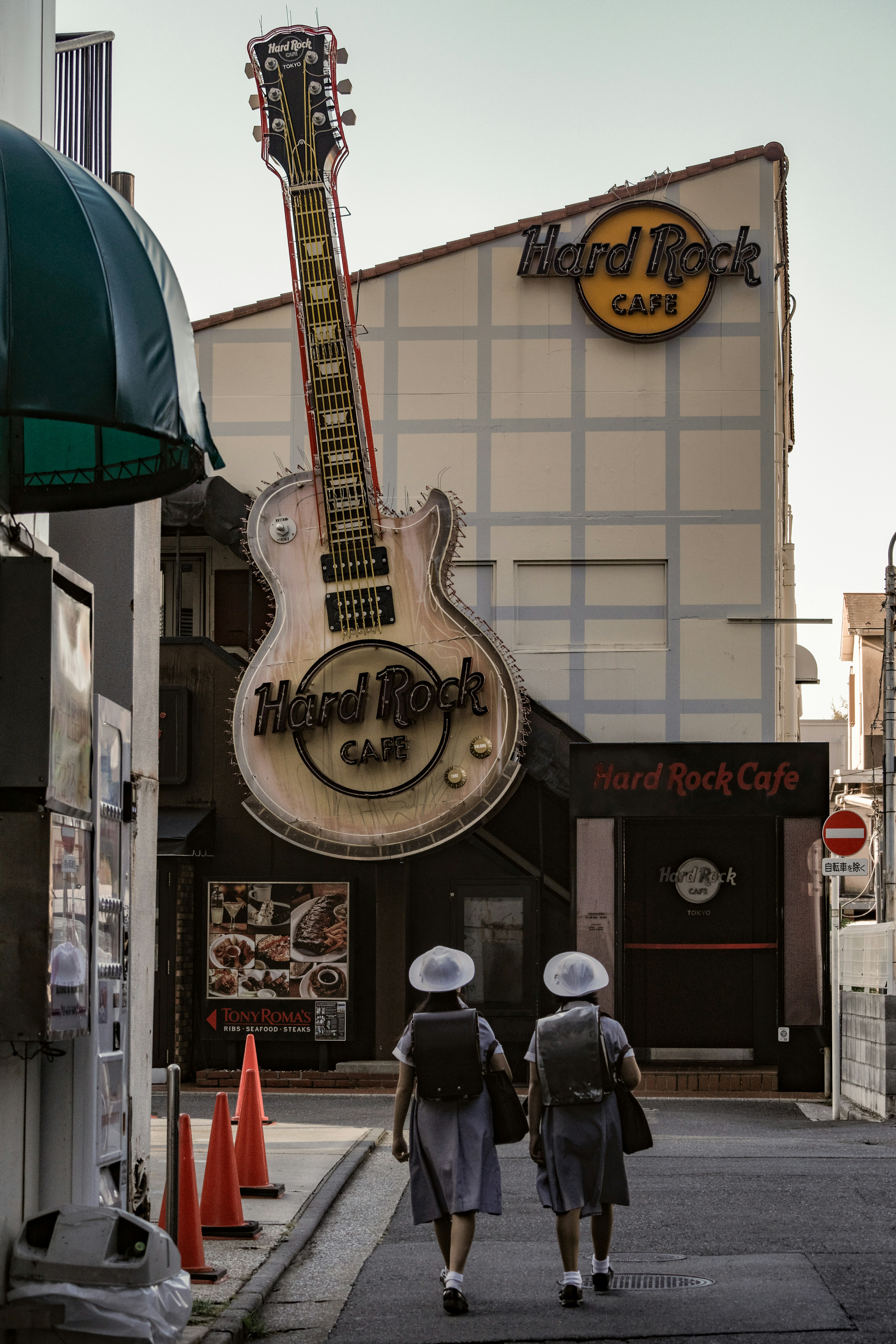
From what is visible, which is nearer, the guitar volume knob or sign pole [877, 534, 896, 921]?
the guitar volume knob

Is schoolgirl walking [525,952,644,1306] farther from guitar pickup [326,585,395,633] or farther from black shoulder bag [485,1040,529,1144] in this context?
guitar pickup [326,585,395,633]

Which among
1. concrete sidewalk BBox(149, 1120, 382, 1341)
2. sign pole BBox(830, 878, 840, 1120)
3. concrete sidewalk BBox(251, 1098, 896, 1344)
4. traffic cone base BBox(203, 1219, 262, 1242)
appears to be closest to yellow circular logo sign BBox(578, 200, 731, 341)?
sign pole BBox(830, 878, 840, 1120)

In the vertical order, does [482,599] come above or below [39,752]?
above

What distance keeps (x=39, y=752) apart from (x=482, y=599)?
60.7 ft

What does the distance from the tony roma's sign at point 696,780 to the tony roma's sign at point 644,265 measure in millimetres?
7417

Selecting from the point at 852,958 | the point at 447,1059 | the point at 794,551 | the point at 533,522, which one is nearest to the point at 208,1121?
the point at 852,958

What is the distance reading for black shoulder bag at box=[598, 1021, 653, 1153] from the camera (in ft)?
28.5

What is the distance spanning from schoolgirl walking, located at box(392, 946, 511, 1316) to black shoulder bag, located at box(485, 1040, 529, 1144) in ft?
0.06

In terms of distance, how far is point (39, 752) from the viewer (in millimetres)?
7188

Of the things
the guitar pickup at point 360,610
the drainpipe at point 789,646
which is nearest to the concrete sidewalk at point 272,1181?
the guitar pickup at point 360,610

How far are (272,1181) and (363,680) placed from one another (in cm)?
1033

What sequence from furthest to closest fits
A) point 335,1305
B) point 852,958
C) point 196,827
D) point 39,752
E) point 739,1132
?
point 196,827 → point 852,958 → point 739,1132 → point 335,1305 → point 39,752

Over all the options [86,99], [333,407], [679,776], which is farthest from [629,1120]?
[333,407]

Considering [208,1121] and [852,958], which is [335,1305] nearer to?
[208,1121]
